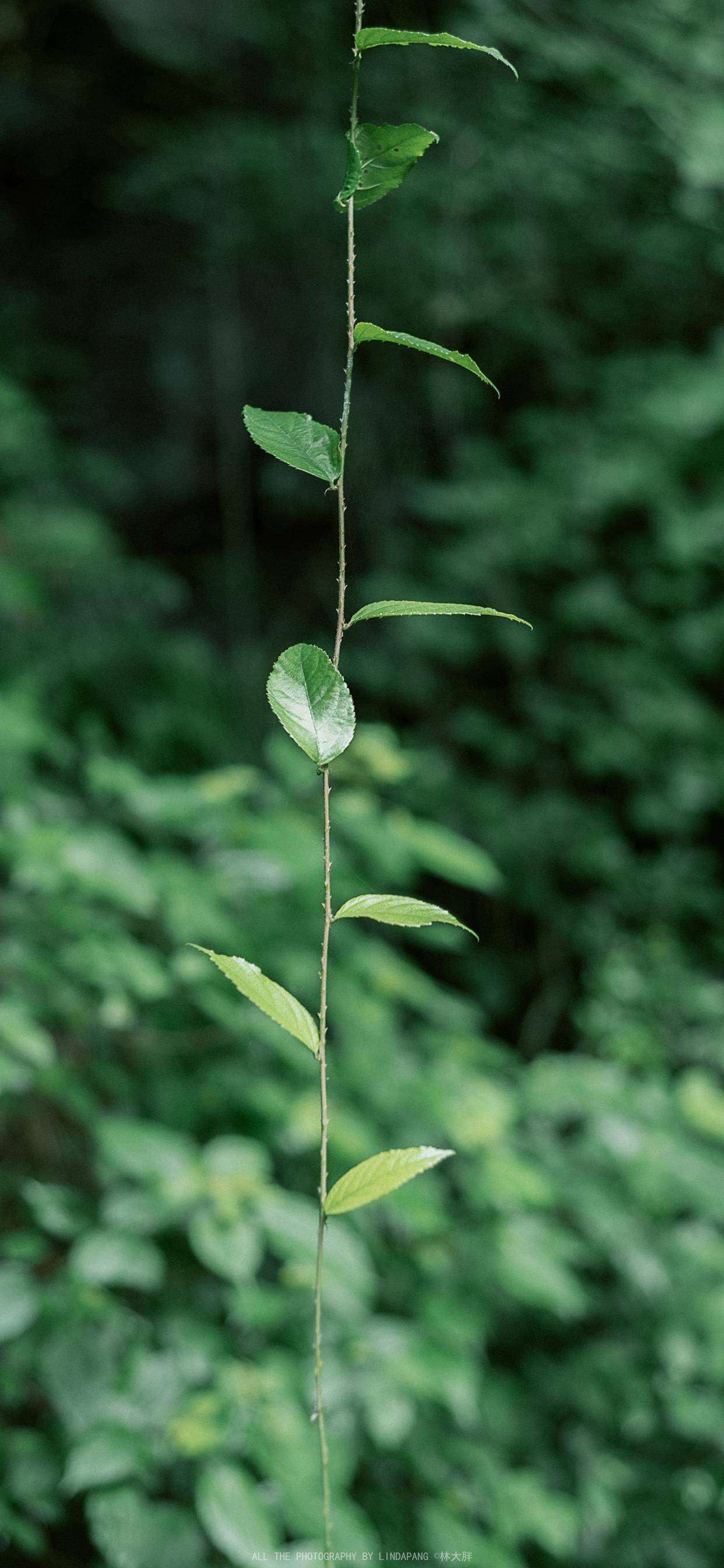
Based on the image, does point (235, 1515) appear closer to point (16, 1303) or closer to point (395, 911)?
point (16, 1303)

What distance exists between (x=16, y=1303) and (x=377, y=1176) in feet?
2.25

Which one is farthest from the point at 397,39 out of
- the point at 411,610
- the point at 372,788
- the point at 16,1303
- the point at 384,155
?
the point at 372,788

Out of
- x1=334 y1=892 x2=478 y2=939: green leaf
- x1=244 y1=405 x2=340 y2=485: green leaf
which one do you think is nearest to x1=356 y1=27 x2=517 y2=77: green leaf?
x1=244 y1=405 x2=340 y2=485: green leaf

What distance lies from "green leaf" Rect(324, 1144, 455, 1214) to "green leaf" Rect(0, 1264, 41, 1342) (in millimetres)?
660

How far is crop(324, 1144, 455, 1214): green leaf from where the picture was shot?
335 mm

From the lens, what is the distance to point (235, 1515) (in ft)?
2.66

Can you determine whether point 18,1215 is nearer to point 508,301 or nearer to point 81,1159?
point 81,1159

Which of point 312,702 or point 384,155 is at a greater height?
point 384,155

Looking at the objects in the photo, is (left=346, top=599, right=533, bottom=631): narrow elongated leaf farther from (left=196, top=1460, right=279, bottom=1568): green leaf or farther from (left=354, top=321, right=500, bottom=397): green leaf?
(left=196, top=1460, right=279, bottom=1568): green leaf

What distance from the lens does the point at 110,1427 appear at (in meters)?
0.85

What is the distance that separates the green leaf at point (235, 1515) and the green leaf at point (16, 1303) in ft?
0.65

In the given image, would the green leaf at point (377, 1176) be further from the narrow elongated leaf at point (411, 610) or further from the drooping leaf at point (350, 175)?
the drooping leaf at point (350, 175)

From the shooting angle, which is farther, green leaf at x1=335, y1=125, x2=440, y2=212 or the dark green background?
the dark green background

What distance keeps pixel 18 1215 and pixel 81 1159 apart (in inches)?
4.0
